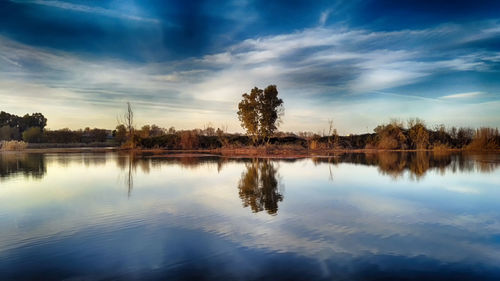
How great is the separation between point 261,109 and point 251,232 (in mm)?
30973

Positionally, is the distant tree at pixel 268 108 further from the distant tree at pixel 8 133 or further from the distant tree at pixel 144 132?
the distant tree at pixel 8 133

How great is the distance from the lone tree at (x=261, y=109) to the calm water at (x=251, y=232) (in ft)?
81.4

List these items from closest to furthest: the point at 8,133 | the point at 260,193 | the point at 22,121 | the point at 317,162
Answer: the point at 260,193 → the point at 317,162 → the point at 8,133 → the point at 22,121

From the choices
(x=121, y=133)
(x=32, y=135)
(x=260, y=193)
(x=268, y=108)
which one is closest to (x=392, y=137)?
(x=268, y=108)

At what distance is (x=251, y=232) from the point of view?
6.53 meters

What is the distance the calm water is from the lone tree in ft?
81.4

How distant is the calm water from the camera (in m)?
4.72

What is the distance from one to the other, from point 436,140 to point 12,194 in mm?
44833

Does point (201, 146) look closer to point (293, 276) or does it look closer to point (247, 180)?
point (247, 180)

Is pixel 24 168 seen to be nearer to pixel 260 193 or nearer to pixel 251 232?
pixel 260 193

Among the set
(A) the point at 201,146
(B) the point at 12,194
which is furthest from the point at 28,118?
(B) the point at 12,194

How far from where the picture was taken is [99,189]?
12.3 metres

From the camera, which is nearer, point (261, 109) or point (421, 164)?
point (421, 164)

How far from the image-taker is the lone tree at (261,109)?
3684cm
